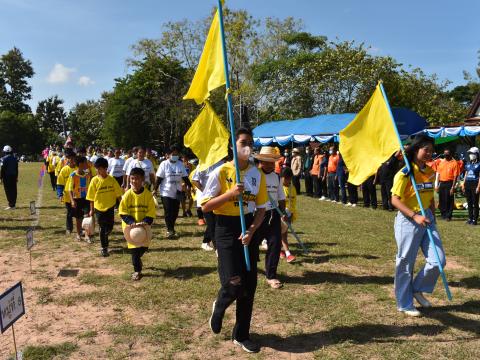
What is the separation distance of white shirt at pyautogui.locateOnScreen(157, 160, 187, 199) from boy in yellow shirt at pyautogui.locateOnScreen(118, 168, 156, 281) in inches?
90.9

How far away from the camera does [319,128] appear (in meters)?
22.8

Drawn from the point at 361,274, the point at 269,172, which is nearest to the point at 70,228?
the point at 269,172

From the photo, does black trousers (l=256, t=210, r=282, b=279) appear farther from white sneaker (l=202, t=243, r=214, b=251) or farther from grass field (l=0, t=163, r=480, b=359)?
white sneaker (l=202, t=243, r=214, b=251)

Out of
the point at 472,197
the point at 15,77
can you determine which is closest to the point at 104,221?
the point at 472,197

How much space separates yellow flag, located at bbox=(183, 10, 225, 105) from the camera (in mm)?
4434

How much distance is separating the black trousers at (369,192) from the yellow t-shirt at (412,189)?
9.44 meters

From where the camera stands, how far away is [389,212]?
13.5m

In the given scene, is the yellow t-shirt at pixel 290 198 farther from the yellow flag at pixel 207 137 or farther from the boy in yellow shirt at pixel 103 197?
the boy in yellow shirt at pixel 103 197

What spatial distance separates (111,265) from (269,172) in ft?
10.3

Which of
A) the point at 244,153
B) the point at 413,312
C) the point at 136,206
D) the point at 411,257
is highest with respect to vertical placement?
the point at 244,153

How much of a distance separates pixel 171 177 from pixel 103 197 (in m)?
1.84

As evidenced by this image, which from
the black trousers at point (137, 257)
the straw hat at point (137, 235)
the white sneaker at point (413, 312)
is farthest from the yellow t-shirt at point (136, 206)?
the white sneaker at point (413, 312)

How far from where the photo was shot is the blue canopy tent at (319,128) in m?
19.0

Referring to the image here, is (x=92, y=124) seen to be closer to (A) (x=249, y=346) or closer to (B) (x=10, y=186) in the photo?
(B) (x=10, y=186)
